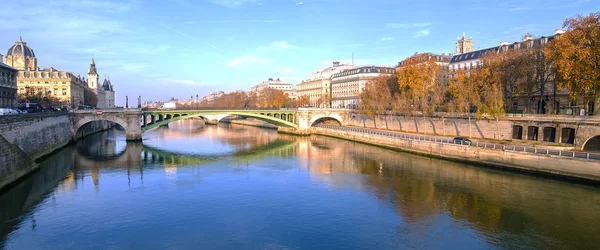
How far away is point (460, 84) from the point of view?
42.7m

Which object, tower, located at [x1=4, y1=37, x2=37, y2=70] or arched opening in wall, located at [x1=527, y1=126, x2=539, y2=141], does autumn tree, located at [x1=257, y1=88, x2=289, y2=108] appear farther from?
arched opening in wall, located at [x1=527, y1=126, x2=539, y2=141]

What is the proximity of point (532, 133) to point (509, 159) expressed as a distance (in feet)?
27.2

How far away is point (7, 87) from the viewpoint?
45.5 m

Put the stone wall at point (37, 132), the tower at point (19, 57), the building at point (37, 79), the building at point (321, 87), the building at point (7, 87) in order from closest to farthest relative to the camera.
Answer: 1. the stone wall at point (37, 132)
2. the building at point (7, 87)
3. the building at point (37, 79)
4. the tower at point (19, 57)
5. the building at point (321, 87)

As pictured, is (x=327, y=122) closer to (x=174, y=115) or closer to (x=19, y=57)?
(x=174, y=115)

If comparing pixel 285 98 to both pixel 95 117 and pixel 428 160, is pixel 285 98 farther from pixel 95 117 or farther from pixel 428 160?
pixel 428 160

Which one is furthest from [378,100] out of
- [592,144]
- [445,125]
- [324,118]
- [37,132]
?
[37,132]

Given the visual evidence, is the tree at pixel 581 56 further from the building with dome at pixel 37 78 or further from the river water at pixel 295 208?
the building with dome at pixel 37 78

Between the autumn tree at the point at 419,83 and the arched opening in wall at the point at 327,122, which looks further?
the arched opening in wall at the point at 327,122

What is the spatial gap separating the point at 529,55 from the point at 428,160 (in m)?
17.0

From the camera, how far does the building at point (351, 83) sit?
93.9m

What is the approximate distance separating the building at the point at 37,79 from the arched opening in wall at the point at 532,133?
7368cm

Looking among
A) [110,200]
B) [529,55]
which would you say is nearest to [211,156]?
[110,200]

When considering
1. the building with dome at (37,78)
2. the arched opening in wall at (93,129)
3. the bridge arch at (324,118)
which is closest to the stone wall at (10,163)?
the arched opening in wall at (93,129)
